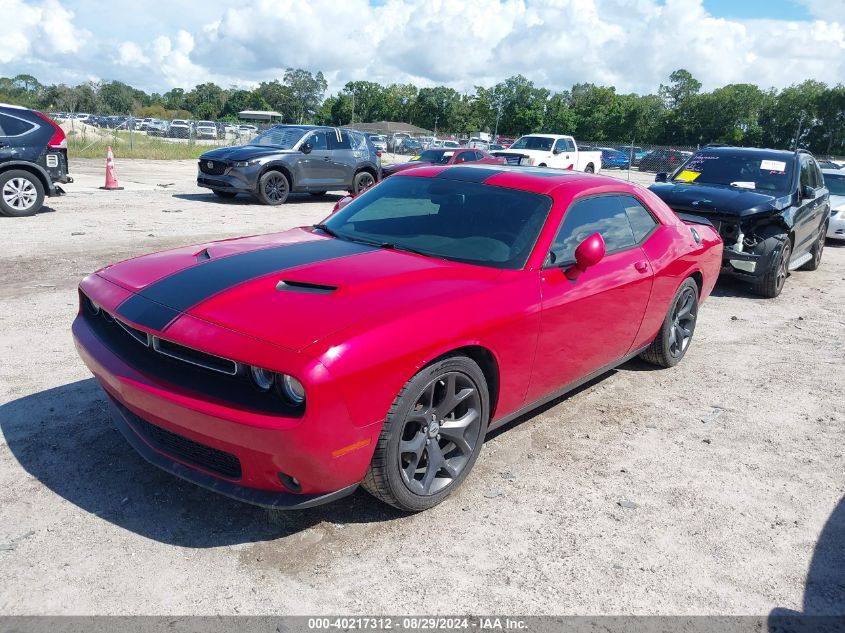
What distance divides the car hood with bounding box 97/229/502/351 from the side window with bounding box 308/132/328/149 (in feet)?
38.7

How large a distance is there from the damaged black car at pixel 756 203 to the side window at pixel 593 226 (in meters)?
4.06

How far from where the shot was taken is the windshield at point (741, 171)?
8.71m

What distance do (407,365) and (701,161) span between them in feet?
26.2

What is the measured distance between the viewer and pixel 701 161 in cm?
941

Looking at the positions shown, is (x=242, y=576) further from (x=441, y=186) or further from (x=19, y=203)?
(x=19, y=203)

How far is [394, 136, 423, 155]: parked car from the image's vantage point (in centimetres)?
4700

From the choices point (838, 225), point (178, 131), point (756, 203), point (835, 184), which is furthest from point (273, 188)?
point (178, 131)

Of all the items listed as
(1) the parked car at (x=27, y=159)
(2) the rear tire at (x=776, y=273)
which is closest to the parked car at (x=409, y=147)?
(1) the parked car at (x=27, y=159)

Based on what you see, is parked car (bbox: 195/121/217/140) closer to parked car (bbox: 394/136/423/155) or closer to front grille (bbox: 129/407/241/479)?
parked car (bbox: 394/136/423/155)

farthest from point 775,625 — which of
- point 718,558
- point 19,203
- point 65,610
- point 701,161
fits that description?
point 19,203

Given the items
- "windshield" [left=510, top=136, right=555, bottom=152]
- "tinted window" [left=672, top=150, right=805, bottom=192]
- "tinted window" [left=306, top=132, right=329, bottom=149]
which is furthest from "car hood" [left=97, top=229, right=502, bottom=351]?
"windshield" [left=510, top=136, right=555, bottom=152]

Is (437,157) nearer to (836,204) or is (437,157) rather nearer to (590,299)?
(836,204)

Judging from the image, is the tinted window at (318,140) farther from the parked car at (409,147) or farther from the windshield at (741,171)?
the parked car at (409,147)

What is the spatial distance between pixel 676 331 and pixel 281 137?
38.4 ft
